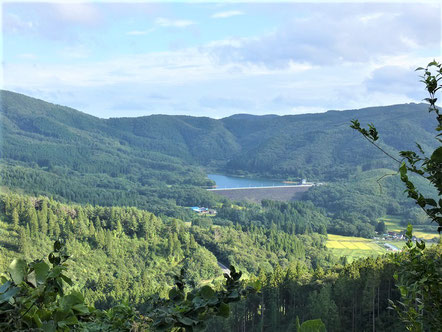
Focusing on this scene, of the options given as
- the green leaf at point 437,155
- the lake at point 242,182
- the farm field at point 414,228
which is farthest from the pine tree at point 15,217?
the lake at point 242,182

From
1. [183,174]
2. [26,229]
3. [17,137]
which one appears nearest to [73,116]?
[17,137]

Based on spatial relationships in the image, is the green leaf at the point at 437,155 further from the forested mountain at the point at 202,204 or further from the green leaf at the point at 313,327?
the green leaf at the point at 313,327

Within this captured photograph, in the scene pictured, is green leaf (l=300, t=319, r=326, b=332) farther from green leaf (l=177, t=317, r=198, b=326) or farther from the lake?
the lake

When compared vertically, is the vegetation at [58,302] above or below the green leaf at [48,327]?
above

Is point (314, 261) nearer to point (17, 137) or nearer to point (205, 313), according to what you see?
point (205, 313)

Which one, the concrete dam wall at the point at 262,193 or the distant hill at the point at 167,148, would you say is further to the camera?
the concrete dam wall at the point at 262,193

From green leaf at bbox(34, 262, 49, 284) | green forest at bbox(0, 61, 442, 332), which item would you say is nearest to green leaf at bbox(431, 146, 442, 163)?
green forest at bbox(0, 61, 442, 332)

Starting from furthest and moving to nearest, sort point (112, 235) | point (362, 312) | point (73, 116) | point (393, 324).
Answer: point (73, 116) → point (112, 235) → point (362, 312) → point (393, 324)

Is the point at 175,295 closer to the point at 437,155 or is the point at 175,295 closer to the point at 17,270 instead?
the point at 17,270
